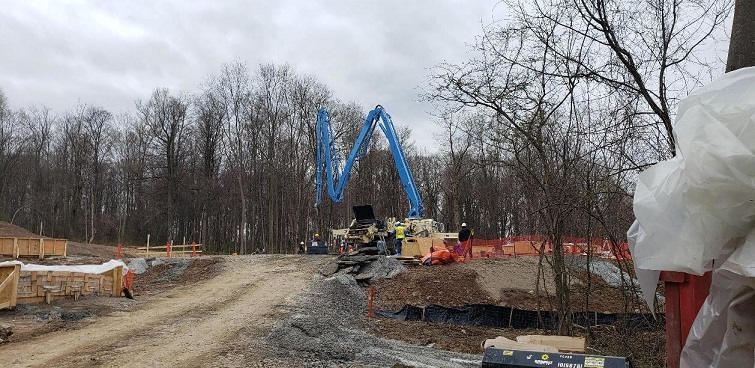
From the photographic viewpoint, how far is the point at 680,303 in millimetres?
2830

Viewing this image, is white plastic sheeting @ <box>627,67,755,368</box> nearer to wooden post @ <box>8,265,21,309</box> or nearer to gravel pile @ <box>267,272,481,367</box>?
gravel pile @ <box>267,272,481,367</box>

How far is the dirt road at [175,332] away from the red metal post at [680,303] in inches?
312

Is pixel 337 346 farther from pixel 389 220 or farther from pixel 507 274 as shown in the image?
pixel 389 220

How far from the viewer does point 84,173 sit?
211 ft

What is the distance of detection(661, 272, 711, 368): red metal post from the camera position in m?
2.71

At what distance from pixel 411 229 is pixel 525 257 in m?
5.59

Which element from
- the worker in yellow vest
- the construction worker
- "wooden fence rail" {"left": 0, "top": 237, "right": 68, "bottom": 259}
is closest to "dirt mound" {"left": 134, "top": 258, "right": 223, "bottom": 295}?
"wooden fence rail" {"left": 0, "top": 237, "right": 68, "bottom": 259}

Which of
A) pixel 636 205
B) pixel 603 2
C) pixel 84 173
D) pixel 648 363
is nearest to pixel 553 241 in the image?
pixel 648 363

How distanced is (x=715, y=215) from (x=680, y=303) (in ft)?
2.97

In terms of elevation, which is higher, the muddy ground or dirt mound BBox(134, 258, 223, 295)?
dirt mound BBox(134, 258, 223, 295)

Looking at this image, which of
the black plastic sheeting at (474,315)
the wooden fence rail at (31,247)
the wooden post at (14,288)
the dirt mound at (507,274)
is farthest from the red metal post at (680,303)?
the wooden fence rail at (31,247)

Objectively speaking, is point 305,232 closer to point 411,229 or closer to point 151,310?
point 411,229

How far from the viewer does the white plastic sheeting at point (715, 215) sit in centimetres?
202

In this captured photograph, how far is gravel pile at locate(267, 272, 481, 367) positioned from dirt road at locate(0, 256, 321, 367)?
633 mm
